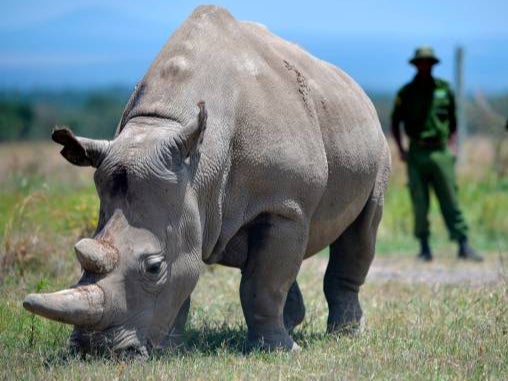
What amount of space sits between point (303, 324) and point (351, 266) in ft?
1.92

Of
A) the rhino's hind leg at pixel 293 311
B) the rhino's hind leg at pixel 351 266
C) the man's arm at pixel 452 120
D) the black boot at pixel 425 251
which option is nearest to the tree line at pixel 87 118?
the rhino's hind leg at pixel 293 311

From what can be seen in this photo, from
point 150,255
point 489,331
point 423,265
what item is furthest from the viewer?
point 423,265

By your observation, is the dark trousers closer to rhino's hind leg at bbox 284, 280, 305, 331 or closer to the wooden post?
rhino's hind leg at bbox 284, 280, 305, 331

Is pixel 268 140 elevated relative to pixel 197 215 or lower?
elevated

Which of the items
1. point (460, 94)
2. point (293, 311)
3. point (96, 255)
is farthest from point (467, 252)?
point (96, 255)

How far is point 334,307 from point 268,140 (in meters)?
2.03

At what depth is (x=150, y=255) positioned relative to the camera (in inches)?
266

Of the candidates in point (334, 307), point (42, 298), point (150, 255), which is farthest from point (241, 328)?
point (42, 298)

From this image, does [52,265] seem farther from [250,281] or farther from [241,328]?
[250,281]

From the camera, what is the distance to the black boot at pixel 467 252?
44.5ft

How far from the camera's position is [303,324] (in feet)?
30.2

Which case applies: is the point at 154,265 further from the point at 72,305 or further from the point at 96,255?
the point at 72,305

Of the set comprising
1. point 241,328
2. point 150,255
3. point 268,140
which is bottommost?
point 241,328

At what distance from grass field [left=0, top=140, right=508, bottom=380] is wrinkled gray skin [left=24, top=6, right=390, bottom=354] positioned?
0.91 ft
